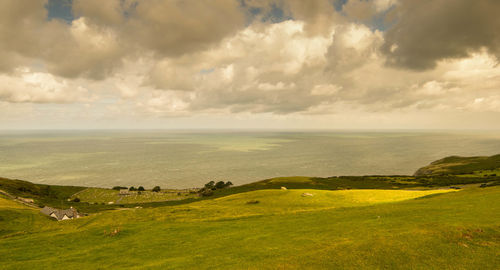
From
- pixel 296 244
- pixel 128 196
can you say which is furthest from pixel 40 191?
pixel 296 244

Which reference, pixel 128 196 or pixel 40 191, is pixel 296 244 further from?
pixel 40 191

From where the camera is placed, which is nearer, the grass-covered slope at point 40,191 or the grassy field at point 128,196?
the grass-covered slope at point 40,191

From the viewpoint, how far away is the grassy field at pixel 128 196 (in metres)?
133

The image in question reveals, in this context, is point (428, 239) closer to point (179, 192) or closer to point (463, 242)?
point (463, 242)

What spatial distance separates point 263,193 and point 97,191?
133385mm

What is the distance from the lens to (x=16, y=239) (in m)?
32.8

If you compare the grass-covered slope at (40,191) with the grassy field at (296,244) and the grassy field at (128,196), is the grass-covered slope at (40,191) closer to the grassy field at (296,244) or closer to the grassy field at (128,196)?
the grassy field at (128,196)

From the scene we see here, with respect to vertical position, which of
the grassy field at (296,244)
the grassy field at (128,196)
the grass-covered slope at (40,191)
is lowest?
the grassy field at (128,196)

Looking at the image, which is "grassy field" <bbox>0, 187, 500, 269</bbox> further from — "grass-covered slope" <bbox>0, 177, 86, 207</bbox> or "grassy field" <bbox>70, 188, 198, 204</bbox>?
"grass-covered slope" <bbox>0, 177, 86, 207</bbox>

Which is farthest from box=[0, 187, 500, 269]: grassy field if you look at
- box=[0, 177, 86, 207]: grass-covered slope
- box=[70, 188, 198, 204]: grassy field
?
box=[0, 177, 86, 207]: grass-covered slope

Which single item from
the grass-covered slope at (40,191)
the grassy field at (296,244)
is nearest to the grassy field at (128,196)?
the grass-covered slope at (40,191)

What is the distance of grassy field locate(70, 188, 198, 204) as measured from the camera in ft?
436

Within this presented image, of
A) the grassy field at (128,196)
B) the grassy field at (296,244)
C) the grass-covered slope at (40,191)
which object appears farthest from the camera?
the grassy field at (128,196)

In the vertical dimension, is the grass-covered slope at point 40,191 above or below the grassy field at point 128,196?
above
